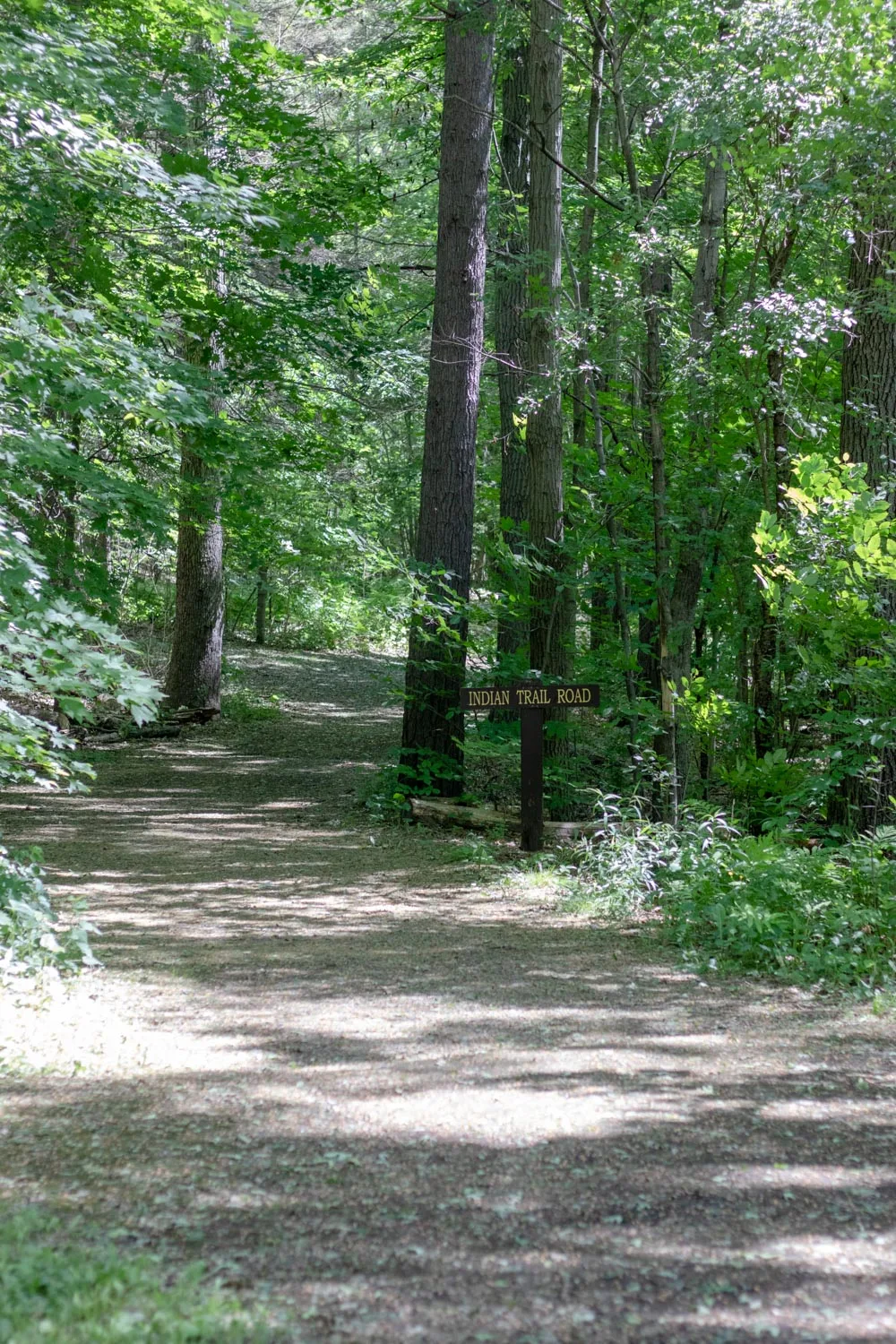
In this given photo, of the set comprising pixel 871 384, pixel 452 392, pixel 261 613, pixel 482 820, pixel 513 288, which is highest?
pixel 513 288

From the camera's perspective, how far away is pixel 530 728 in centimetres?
861

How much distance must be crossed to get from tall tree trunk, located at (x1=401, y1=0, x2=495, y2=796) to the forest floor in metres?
3.62

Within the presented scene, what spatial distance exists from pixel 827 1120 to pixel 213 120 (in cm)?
1132

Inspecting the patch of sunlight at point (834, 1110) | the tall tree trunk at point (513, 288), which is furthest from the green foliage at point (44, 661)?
the tall tree trunk at point (513, 288)

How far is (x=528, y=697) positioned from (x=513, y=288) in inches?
258

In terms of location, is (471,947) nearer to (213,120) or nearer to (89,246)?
(89,246)

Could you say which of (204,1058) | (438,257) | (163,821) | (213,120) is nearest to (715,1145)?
(204,1058)

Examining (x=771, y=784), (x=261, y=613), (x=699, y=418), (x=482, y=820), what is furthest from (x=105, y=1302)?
(x=261, y=613)

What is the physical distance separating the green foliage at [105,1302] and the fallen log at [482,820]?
21.2ft

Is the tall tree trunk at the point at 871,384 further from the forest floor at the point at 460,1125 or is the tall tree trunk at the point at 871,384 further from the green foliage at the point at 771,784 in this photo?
the forest floor at the point at 460,1125

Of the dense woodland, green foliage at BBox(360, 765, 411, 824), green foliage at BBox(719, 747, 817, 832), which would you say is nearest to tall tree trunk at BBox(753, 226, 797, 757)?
the dense woodland

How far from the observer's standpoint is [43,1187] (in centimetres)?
295

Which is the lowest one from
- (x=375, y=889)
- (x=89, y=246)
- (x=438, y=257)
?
(x=375, y=889)

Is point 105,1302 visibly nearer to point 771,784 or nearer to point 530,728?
point 771,784
